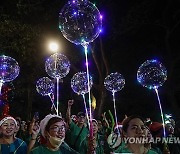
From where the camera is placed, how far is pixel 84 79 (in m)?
9.48

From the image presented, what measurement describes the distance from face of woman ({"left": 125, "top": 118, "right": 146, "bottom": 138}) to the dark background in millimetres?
10645

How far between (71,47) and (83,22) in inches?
422

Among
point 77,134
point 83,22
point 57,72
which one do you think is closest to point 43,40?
point 57,72

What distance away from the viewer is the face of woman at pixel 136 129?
13.7 ft

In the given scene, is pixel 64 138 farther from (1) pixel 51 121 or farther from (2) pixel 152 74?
(2) pixel 152 74

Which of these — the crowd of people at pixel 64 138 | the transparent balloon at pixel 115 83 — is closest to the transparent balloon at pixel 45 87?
the transparent balloon at pixel 115 83

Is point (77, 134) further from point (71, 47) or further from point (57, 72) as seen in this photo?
point (71, 47)

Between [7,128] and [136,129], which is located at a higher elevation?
[7,128]

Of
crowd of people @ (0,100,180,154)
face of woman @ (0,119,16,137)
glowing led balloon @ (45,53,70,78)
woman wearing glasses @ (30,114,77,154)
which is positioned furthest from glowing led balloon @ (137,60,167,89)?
woman wearing glasses @ (30,114,77,154)

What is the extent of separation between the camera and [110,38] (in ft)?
53.5

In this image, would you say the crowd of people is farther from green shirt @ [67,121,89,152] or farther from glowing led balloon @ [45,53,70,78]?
glowing led balloon @ [45,53,70,78]

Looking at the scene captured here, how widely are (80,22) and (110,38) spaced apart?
34.0ft

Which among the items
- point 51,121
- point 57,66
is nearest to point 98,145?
point 57,66

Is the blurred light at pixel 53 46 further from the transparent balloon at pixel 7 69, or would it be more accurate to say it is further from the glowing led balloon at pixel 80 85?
the transparent balloon at pixel 7 69
